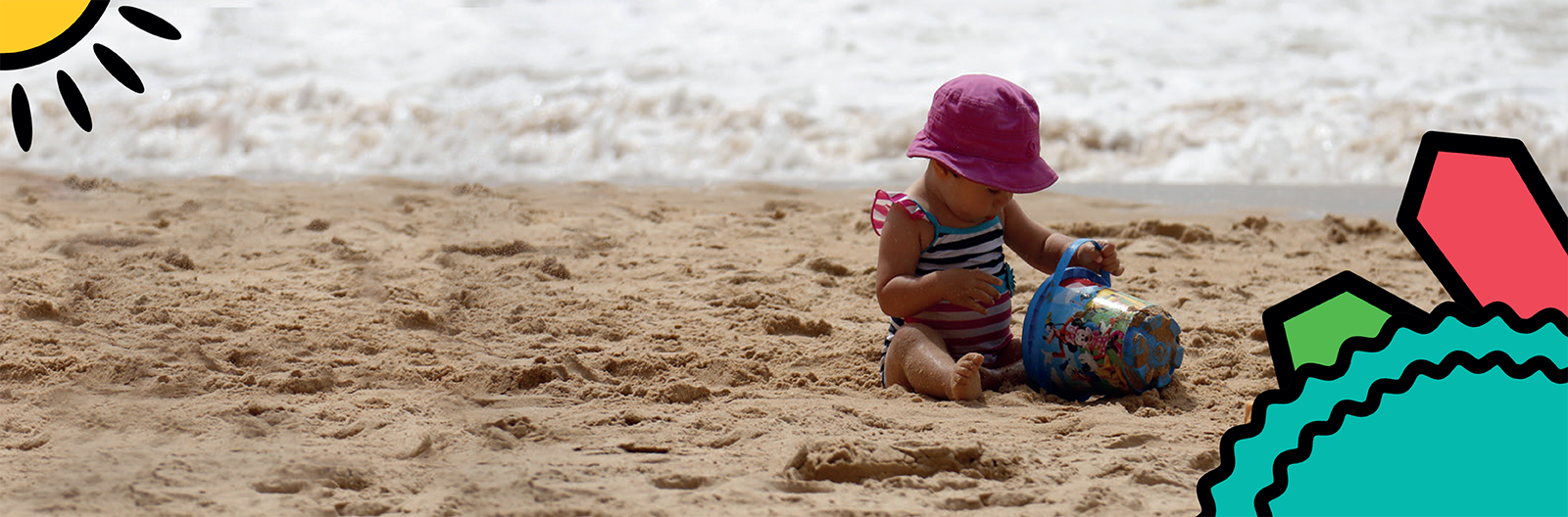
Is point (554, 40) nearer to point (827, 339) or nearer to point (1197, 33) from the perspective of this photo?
point (1197, 33)

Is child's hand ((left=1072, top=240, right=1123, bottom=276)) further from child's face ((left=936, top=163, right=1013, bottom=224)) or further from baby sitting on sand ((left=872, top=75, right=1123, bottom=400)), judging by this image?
child's face ((left=936, top=163, right=1013, bottom=224))

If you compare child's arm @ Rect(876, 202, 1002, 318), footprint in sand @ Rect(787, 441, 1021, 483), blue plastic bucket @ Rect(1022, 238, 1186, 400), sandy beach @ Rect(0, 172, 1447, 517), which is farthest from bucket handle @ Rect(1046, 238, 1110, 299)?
footprint in sand @ Rect(787, 441, 1021, 483)

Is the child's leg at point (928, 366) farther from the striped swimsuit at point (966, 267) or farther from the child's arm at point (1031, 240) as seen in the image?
the child's arm at point (1031, 240)

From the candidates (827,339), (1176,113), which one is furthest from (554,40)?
(827,339)

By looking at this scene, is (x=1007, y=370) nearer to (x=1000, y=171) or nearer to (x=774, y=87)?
(x=1000, y=171)

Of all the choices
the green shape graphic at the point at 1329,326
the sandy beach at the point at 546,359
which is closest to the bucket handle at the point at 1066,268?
the sandy beach at the point at 546,359

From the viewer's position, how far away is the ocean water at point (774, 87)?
5984mm

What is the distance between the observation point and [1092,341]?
8.41ft

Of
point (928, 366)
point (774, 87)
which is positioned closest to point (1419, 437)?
point (928, 366)

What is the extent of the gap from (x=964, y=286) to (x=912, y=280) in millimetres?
110

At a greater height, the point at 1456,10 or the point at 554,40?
the point at 1456,10

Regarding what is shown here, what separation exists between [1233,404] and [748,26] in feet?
21.1

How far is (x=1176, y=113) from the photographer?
6.60 m

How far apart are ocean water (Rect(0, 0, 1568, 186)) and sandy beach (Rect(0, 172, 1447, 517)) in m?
1.12
